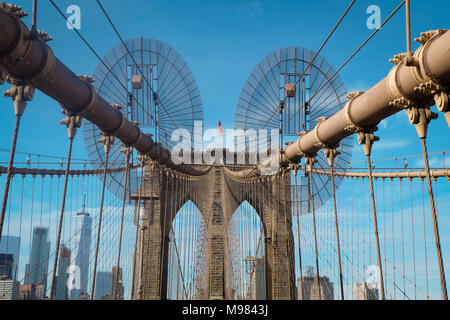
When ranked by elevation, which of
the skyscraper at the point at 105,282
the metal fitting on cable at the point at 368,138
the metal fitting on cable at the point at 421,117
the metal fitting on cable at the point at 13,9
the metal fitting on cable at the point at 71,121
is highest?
the metal fitting on cable at the point at 13,9

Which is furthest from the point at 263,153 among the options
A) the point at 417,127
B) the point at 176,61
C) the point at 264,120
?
the point at 417,127

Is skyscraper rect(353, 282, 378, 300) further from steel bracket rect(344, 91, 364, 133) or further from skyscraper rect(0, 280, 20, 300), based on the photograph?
skyscraper rect(0, 280, 20, 300)

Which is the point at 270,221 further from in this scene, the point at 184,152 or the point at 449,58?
the point at 449,58

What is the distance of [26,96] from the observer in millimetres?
5816

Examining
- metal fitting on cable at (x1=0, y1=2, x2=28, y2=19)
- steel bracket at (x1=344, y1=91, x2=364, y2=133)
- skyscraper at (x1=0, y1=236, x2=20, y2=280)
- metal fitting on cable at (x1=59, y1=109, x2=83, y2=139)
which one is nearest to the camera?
metal fitting on cable at (x1=0, y1=2, x2=28, y2=19)

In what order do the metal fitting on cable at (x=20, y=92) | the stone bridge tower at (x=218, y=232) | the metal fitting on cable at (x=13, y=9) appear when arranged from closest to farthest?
the metal fitting on cable at (x=13, y=9)
the metal fitting on cable at (x=20, y=92)
the stone bridge tower at (x=218, y=232)

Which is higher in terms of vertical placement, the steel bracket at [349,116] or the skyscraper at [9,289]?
the steel bracket at [349,116]

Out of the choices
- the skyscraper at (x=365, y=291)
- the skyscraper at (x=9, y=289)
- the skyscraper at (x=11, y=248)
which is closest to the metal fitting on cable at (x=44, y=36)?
the skyscraper at (x=11, y=248)

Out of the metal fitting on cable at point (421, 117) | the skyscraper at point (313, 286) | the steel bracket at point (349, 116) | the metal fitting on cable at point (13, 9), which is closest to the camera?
the metal fitting on cable at point (13, 9)

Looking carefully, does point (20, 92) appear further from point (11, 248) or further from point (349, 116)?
point (11, 248)

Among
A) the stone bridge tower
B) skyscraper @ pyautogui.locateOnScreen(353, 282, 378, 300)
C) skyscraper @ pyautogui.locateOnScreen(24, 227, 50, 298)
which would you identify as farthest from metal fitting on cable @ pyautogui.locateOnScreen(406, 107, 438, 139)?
the stone bridge tower

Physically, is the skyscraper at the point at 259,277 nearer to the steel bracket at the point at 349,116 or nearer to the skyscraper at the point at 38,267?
the skyscraper at the point at 38,267

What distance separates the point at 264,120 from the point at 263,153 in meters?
1.53

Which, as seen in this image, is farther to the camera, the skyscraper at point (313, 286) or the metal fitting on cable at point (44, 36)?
the skyscraper at point (313, 286)
